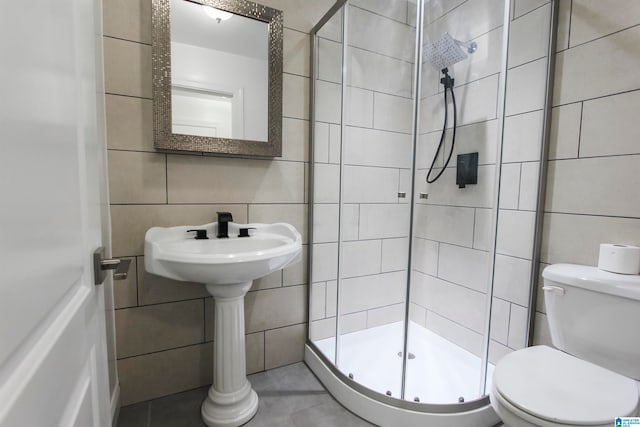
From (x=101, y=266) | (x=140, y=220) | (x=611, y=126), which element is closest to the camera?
(x=101, y=266)

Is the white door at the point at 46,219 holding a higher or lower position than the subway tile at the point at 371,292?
higher

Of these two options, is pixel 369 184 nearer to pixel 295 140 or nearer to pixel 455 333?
pixel 295 140

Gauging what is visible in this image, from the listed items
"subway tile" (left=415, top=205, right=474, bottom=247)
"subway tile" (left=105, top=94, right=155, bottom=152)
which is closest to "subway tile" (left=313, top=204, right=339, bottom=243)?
"subway tile" (left=415, top=205, right=474, bottom=247)

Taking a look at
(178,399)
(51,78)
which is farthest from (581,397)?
(178,399)

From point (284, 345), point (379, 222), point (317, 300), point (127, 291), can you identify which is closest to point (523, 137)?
point (379, 222)

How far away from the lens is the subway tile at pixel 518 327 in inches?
60.6

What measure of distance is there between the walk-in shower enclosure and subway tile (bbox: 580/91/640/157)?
0.17 meters

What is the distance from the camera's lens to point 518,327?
1.57m

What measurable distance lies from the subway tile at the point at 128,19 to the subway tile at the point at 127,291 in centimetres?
104

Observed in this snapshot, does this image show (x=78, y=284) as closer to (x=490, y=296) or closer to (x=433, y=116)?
(x=490, y=296)

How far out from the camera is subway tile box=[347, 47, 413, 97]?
1796 millimetres

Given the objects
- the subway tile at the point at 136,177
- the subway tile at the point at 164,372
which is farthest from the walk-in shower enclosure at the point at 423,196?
the subway tile at the point at 136,177

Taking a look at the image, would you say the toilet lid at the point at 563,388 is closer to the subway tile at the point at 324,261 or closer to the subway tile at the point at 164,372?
the subway tile at the point at 324,261

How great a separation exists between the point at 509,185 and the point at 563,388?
0.96m
